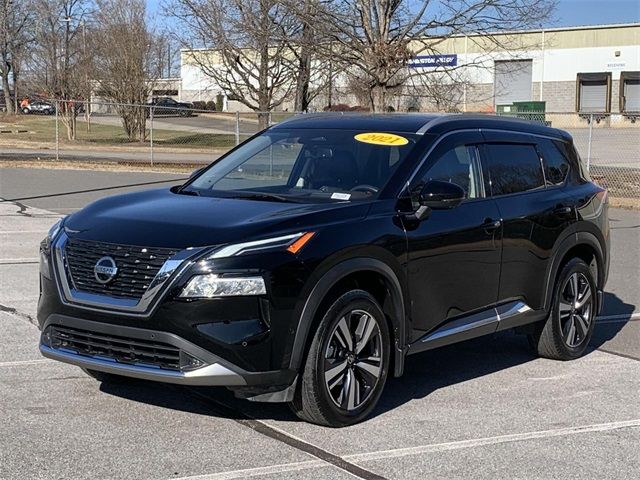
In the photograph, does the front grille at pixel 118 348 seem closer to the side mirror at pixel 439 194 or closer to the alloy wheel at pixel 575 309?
the side mirror at pixel 439 194

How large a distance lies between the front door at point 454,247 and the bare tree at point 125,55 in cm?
3192

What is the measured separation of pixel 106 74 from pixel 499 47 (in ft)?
70.3

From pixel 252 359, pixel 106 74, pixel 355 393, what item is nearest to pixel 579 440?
pixel 355 393

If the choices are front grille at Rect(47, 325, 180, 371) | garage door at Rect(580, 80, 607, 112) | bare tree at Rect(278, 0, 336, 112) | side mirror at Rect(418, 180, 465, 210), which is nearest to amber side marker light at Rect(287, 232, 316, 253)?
front grille at Rect(47, 325, 180, 371)

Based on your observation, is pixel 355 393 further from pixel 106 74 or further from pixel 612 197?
pixel 106 74

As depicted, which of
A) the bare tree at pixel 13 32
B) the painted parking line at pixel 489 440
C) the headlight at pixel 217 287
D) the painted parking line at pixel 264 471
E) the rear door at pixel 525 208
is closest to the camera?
the painted parking line at pixel 264 471

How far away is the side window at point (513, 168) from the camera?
6344 mm

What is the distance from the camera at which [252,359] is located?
181 inches

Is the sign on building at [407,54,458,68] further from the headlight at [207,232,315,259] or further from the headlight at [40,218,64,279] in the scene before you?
the headlight at [207,232,315,259]

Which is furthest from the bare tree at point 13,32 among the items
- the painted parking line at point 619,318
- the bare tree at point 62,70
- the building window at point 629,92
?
the painted parking line at point 619,318

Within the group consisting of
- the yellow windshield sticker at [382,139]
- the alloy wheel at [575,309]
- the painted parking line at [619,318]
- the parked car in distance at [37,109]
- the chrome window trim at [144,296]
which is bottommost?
the painted parking line at [619,318]

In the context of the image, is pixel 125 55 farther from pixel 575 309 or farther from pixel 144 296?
pixel 144 296

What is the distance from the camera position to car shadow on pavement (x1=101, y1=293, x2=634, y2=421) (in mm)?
5371

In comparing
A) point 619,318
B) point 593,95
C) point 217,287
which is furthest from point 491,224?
point 593,95
